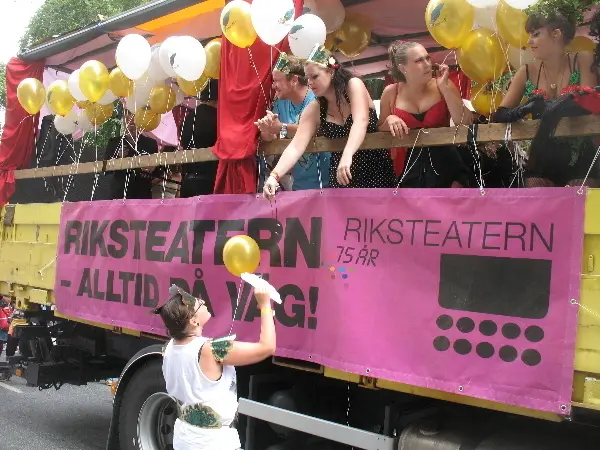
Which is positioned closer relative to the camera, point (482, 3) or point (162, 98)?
point (482, 3)

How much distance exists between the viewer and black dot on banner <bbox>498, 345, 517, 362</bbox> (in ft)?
8.86

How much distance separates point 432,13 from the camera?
336cm

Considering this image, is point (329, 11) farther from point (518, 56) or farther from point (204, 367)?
point (204, 367)

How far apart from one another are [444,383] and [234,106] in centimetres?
233

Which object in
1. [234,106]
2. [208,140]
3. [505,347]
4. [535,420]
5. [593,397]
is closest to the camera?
[593,397]

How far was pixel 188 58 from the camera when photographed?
4566 mm

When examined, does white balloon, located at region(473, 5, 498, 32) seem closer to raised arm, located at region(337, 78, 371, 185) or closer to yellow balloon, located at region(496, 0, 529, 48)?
yellow balloon, located at region(496, 0, 529, 48)

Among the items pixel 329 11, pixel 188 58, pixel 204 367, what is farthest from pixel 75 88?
pixel 204 367

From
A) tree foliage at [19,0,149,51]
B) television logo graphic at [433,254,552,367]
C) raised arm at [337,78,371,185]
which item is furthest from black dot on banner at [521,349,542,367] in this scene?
tree foliage at [19,0,149,51]

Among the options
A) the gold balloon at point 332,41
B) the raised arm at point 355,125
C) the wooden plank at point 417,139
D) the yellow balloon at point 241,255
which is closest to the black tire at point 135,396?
the yellow balloon at point 241,255

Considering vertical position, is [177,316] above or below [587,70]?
below

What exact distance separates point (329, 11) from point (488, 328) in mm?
3125

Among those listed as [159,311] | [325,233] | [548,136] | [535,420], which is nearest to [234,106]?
[325,233]

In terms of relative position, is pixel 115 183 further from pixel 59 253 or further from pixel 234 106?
pixel 234 106
